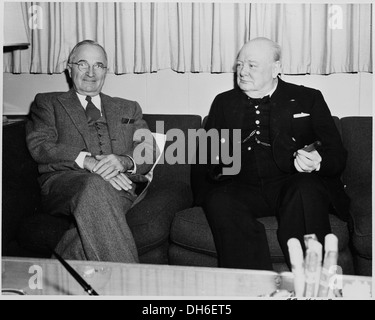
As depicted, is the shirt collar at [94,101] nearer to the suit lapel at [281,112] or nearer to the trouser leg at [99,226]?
the trouser leg at [99,226]

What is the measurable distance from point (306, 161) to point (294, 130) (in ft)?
0.74

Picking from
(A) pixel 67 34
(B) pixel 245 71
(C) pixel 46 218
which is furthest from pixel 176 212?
(A) pixel 67 34

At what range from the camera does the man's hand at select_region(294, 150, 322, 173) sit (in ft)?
6.43

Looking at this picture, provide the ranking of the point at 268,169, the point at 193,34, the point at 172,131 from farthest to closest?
the point at 193,34
the point at 172,131
the point at 268,169

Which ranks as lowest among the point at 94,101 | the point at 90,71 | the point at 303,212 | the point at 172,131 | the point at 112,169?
the point at 303,212

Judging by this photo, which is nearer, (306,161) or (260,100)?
(306,161)

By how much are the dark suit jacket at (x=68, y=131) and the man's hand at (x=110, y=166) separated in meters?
0.07

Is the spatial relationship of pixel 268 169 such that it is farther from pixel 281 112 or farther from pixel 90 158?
pixel 90 158

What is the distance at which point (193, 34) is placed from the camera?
255cm

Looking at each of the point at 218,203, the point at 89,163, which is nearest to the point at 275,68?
the point at 218,203

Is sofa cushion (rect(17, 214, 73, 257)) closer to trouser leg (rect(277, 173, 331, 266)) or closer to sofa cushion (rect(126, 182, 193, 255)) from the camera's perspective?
sofa cushion (rect(126, 182, 193, 255))

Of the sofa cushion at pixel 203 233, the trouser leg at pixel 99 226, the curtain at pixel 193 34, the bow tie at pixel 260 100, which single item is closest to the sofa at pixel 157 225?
the sofa cushion at pixel 203 233

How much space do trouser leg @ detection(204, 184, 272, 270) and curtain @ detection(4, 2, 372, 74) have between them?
852mm

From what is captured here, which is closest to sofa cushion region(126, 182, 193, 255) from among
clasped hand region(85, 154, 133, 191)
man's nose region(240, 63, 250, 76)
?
clasped hand region(85, 154, 133, 191)
